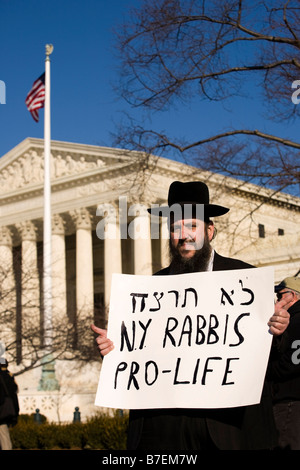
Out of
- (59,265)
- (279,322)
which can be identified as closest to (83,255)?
(59,265)

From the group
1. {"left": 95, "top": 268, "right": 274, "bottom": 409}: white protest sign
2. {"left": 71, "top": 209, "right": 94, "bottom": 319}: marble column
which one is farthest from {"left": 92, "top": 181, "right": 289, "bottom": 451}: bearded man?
{"left": 71, "top": 209, "right": 94, "bottom": 319}: marble column

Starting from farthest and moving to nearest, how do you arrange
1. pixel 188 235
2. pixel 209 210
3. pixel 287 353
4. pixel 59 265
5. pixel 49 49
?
pixel 59 265 < pixel 49 49 < pixel 209 210 < pixel 188 235 < pixel 287 353

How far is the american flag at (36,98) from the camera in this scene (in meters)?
40.1

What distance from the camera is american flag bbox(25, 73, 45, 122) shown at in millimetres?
40125

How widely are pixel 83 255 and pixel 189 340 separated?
2039 inches

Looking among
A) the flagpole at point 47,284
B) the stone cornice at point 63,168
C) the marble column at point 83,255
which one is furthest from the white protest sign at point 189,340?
the marble column at point 83,255

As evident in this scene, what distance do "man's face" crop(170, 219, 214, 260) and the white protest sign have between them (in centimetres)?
29

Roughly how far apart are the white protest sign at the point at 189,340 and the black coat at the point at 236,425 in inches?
6.2

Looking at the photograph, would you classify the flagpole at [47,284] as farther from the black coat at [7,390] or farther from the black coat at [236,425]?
the black coat at [236,425]

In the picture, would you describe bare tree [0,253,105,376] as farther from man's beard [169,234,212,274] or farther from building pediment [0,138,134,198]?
man's beard [169,234,212,274]

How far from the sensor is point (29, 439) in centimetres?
2055

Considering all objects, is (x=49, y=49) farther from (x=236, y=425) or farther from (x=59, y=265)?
(x=236, y=425)

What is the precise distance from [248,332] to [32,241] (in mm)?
56989

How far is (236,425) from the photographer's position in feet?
15.2
